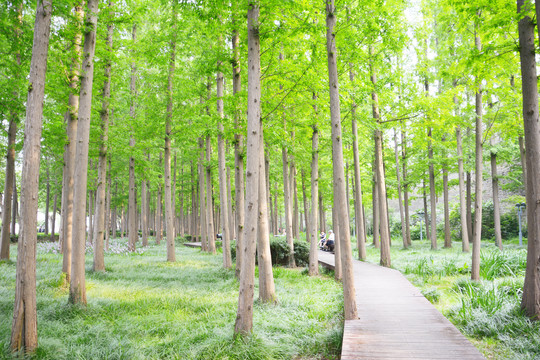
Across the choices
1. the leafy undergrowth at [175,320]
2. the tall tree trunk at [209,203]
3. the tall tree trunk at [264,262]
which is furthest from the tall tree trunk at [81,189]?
the tall tree trunk at [209,203]

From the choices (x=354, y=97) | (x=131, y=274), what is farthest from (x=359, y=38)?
(x=131, y=274)

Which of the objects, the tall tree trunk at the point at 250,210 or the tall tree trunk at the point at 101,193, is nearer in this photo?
the tall tree trunk at the point at 250,210

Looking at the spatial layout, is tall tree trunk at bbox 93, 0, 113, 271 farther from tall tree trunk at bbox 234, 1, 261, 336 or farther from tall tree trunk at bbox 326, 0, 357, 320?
tall tree trunk at bbox 326, 0, 357, 320

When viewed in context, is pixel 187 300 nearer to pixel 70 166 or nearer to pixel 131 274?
pixel 131 274

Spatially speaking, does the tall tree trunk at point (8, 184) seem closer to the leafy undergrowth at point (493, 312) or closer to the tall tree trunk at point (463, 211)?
the leafy undergrowth at point (493, 312)

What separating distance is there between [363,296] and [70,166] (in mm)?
8674

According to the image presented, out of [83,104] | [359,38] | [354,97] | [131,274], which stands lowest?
[131,274]

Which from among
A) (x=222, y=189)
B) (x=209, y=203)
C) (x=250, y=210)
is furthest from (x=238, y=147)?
(x=209, y=203)

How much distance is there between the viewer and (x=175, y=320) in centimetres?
617

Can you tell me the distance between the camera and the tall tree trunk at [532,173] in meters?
5.44

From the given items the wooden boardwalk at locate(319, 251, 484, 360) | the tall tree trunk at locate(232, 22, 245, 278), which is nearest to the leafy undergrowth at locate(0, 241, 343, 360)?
the wooden boardwalk at locate(319, 251, 484, 360)

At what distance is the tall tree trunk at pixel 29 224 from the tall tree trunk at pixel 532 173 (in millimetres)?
7786

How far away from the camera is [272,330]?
18.3ft

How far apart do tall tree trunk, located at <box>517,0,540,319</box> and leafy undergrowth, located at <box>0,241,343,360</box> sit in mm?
3253
